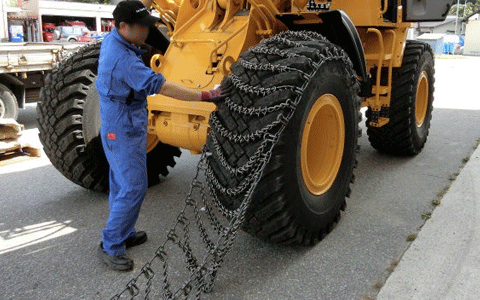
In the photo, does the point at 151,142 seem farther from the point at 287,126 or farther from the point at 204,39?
the point at 287,126

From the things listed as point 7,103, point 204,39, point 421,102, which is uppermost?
point 204,39

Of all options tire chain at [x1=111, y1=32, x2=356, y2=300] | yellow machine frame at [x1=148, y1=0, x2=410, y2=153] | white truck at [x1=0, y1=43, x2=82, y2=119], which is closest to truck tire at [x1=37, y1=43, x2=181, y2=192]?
yellow machine frame at [x1=148, y1=0, x2=410, y2=153]

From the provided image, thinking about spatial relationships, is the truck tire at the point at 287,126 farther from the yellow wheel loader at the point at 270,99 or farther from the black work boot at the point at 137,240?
the black work boot at the point at 137,240

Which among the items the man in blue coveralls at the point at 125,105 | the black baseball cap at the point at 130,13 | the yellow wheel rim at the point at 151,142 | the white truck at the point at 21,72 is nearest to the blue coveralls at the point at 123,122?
the man in blue coveralls at the point at 125,105

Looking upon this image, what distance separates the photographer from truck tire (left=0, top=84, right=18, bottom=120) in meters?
8.57

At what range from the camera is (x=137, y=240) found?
382cm

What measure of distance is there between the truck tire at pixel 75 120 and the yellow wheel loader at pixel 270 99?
11 mm

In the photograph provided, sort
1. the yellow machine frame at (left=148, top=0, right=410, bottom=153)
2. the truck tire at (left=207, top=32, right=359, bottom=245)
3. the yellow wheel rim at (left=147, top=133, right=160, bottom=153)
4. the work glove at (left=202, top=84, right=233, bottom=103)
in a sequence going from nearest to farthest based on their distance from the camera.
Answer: the truck tire at (left=207, top=32, right=359, bottom=245) < the work glove at (left=202, top=84, right=233, bottom=103) < the yellow machine frame at (left=148, top=0, right=410, bottom=153) < the yellow wheel rim at (left=147, top=133, right=160, bottom=153)

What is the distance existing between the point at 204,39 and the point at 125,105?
1.23 m

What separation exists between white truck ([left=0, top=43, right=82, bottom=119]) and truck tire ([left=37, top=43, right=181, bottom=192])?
3986 mm

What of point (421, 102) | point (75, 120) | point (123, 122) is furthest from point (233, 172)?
point (421, 102)

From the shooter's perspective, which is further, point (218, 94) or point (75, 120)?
point (75, 120)

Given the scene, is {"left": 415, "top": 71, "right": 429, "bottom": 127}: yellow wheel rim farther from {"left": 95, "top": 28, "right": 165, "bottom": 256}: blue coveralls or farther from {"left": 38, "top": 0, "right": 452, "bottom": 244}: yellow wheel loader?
{"left": 95, "top": 28, "right": 165, "bottom": 256}: blue coveralls

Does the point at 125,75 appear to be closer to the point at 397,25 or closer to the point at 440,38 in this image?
the point at 397,25
